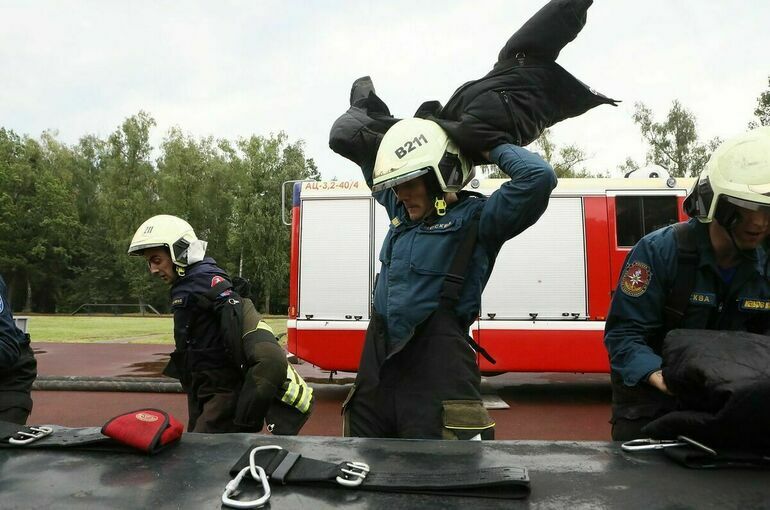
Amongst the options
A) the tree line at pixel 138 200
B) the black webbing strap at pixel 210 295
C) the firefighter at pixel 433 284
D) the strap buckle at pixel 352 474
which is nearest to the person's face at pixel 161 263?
the black webbing strap at pixel 210 295

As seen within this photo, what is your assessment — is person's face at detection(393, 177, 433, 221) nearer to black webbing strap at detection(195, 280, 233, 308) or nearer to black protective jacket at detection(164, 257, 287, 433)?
black protective jacket at detection(164, 257, 287, 433)

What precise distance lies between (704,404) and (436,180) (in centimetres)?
116

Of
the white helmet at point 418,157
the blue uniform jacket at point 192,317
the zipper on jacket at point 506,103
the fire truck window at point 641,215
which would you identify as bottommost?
the blue uniform jacket at point 192,317

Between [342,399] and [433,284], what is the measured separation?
6.07m

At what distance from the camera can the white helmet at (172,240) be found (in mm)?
3078

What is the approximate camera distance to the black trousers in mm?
1832

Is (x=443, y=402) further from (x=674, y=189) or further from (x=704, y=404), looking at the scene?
(x=674, y=189)

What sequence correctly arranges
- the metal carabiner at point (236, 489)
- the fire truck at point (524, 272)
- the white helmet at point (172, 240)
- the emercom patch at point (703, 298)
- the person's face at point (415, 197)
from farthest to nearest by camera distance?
the fire truck at point (524, 272)
the white helmet at point (172, 240)
the person's face at point (415, 197)
the emercom patch at point (703, 298)
the metal carabiner at point (236, 489)

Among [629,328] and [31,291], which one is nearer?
[629,328]

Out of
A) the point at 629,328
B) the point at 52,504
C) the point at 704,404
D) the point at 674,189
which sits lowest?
the point at 52,504

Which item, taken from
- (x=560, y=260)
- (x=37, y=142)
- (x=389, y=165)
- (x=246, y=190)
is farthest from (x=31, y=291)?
(x=389, y=165)

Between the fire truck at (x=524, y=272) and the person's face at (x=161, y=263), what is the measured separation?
13.2 feet

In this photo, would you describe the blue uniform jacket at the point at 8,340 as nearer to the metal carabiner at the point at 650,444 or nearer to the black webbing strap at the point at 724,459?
the metal carabiner at the point at 650,444

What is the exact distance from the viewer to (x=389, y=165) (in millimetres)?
2059
